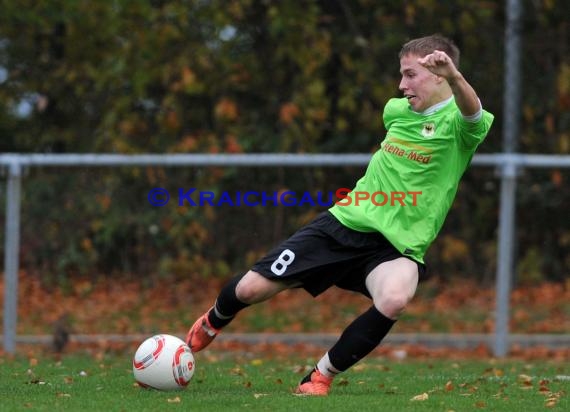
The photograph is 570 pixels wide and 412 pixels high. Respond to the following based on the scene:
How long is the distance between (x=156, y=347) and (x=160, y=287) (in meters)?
4.97

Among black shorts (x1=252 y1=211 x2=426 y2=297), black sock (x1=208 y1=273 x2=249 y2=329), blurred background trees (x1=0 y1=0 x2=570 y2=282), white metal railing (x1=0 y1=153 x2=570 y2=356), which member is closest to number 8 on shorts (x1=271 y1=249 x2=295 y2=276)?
black shorts (x1=252 y1=211 x2=426 y2=297)

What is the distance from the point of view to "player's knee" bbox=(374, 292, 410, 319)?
20.8ft

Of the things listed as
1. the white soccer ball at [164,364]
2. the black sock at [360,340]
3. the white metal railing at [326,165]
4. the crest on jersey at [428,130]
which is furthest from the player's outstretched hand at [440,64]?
the white metal railing at [326,165]

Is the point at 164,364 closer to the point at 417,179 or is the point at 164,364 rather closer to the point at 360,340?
the point at 360,340

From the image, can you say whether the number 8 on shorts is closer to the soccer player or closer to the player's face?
the soccer player

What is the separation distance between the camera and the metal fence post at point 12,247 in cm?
1077

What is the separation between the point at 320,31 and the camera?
46.8 feet

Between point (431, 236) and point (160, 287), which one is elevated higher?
point (431, 236)

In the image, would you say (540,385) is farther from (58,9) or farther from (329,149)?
(58,9)

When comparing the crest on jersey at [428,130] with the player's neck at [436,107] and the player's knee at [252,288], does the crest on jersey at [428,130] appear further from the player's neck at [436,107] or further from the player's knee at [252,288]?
the player's knee at [252,288]

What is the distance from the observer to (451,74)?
20.3 feet

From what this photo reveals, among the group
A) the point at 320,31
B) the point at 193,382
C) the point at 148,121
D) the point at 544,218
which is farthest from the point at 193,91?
the point at 193,382

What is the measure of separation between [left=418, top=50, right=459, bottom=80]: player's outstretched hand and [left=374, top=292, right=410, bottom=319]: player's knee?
116 cm

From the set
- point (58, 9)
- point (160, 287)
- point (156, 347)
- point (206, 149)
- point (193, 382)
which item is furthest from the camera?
point (58, 9)
